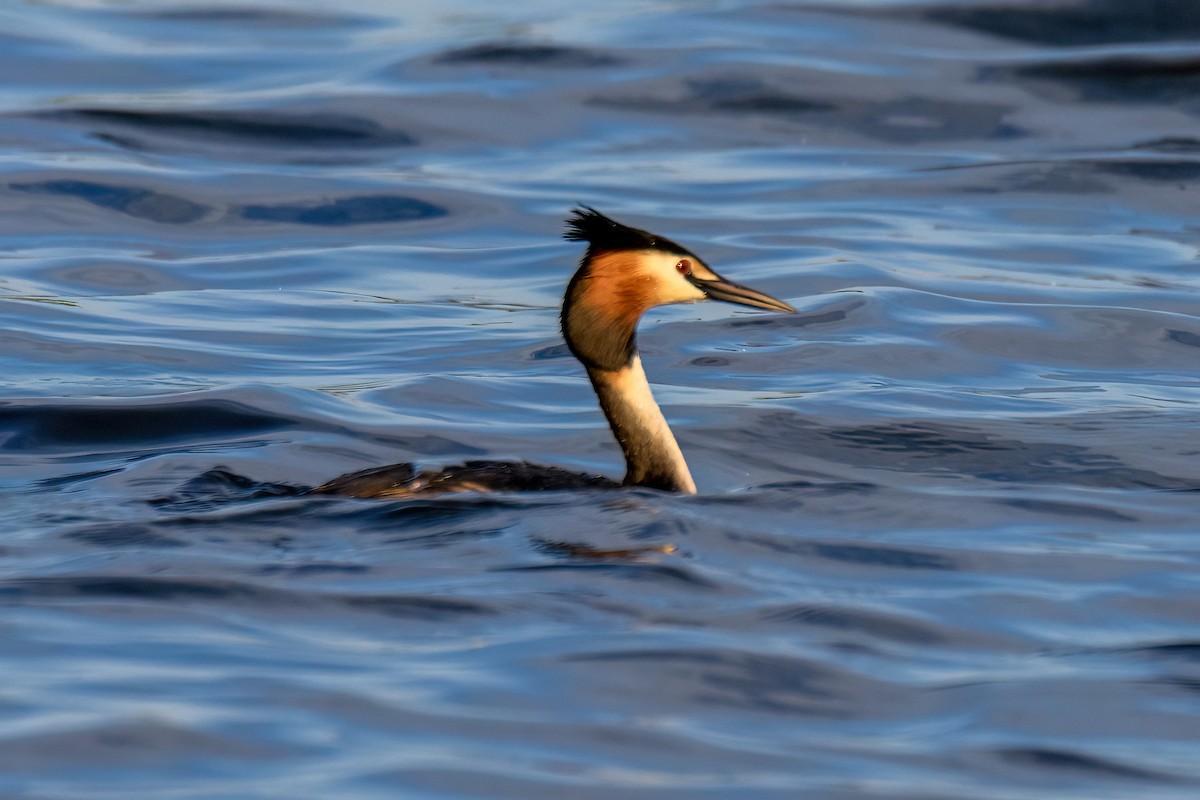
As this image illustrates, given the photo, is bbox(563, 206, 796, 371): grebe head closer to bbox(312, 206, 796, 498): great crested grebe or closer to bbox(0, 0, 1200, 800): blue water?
bbox(312, 206, 796, 498): great crested grebe

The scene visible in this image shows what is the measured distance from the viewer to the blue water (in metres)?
5.22

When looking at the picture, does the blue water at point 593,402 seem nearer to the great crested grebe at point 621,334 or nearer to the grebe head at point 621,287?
the great crested grebe at point 621,334

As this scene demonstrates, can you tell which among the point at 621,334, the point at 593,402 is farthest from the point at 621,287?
the point at 593,402

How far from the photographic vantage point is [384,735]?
5.02m

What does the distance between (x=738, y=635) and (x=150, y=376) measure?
193 inches

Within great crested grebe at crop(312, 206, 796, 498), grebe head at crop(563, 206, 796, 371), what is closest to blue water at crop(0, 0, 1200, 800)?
great crested grebe at crop(312, 206, 796, 498)

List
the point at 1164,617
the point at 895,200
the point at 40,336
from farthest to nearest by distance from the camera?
the point at 895,200, the point at 40,336, the point at 1164,617

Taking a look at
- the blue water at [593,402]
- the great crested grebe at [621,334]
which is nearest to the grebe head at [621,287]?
the great crested grebe at [621,334]

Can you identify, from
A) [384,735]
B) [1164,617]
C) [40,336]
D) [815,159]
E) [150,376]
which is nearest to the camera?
[384,735]

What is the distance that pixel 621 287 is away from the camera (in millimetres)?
7645

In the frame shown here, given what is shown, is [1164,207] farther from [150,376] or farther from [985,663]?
[985,663]

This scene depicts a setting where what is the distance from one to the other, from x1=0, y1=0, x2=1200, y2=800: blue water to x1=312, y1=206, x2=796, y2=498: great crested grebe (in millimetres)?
233

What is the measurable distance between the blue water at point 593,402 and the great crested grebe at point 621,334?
233 millimetres

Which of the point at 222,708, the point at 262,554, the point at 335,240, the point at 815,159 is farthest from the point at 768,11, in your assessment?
the point at 222,708
